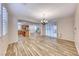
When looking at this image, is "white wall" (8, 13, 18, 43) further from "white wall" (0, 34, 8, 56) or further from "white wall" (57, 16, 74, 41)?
"white wall" (57, 16, 74, 41)

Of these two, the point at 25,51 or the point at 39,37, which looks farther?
the point at 39,37

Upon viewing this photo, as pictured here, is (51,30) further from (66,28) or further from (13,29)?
(13,29)

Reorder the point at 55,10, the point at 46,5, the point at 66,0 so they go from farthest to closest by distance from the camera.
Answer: the point at 55,10 → the point at 46,5 → the point at 66,0

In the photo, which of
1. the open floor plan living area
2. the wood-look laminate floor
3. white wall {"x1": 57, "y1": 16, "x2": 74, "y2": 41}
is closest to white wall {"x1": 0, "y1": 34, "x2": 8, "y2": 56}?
the open floor plan living area

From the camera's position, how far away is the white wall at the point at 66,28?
8.38 ft

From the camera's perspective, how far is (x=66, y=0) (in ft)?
6.79

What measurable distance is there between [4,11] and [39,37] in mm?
1092

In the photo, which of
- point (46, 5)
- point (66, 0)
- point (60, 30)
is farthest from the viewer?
point (60, 30)

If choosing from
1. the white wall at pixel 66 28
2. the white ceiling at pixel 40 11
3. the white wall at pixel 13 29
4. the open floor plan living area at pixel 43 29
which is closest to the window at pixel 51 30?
the open floor plan living area at pixel 43 29

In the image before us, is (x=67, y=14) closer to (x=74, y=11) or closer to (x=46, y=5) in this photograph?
(x=74, y=11)

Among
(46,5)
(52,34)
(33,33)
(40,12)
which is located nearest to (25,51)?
(33,33)

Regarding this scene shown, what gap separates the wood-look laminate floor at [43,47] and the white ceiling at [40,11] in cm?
60

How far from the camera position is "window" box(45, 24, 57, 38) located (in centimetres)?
268

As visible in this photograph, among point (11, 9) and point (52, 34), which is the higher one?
point (11, 9)
